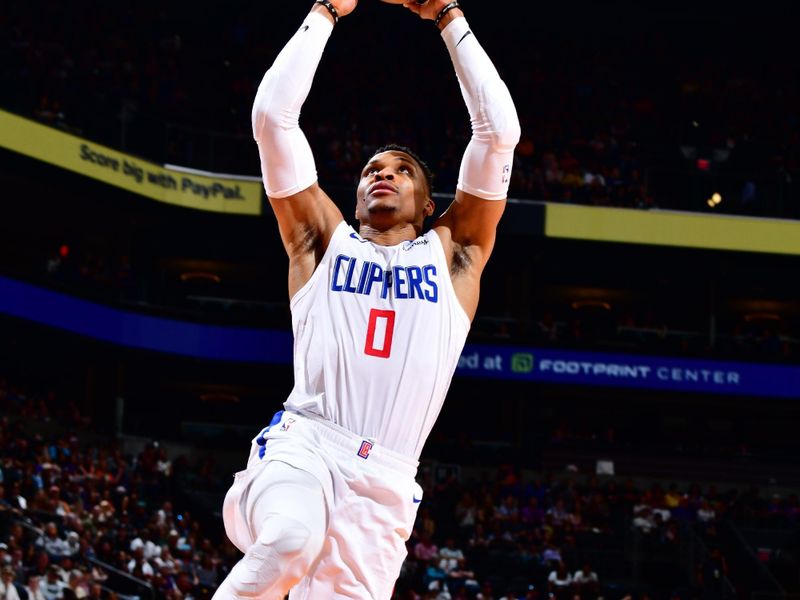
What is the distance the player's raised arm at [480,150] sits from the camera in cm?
536

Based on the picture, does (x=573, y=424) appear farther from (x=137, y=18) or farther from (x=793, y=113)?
(x=137, y=18)

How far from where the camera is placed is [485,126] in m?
5.37

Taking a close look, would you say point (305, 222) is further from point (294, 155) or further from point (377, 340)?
point (377, 340)

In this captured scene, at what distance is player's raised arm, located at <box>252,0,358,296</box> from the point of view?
5.12 m

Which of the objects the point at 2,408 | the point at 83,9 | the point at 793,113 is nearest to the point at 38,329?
the point at 2,408

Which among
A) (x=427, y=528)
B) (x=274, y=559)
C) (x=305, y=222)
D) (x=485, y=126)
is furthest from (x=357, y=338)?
(x=427, y=528)

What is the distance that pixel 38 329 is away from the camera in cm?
2669

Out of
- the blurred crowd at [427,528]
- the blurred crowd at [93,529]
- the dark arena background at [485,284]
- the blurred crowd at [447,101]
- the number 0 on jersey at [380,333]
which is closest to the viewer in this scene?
the number 0 on jersey at [380,333]

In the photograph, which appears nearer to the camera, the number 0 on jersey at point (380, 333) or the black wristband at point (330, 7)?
the number 0 on jersey at point (380, 333)

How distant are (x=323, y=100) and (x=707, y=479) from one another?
12361 mm

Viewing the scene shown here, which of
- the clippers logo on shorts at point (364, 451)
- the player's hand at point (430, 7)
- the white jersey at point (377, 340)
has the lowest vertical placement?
the clippers logo on shorts at point (364, 451)

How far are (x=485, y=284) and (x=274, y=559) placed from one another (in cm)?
2921

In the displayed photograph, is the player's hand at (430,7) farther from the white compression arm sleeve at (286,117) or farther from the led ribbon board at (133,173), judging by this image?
the led ribbon board at (133,173)

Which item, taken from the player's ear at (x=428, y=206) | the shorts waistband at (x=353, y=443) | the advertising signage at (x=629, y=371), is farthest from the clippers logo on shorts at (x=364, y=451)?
the advertising signage at (x=629, y=371)
